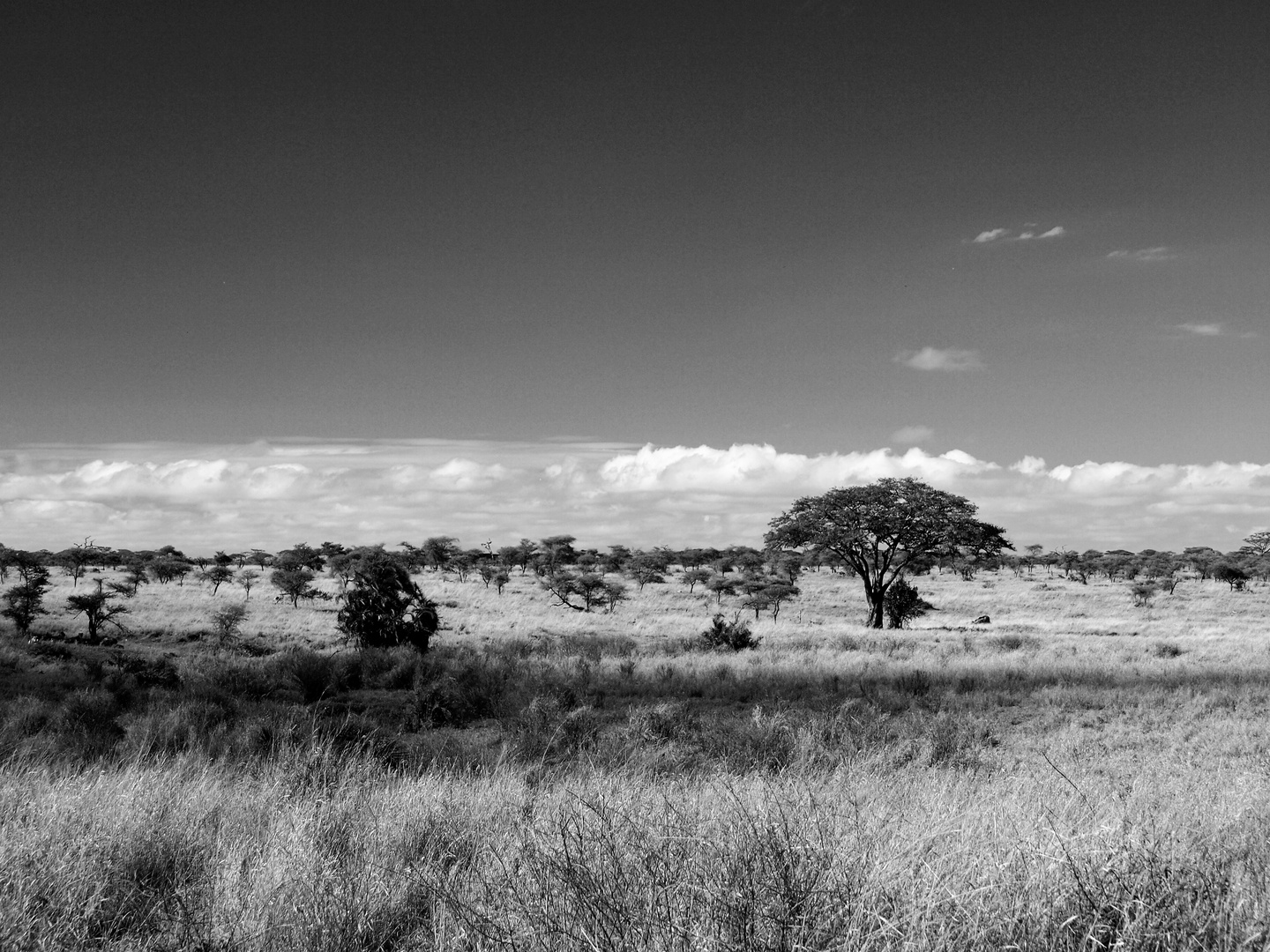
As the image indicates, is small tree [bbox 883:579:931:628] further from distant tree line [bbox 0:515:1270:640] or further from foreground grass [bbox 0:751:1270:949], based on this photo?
foreground grass [bbox 0:751:1270:949]

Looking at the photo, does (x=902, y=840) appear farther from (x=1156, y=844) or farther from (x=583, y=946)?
(x=583, y=946)

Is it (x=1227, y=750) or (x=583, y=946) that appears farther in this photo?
(x=1227, y=750)

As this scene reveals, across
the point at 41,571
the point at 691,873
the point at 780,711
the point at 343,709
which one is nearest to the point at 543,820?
the point at 691,873

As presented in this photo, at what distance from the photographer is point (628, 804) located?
6367 millimetres

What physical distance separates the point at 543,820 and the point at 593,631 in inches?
1171

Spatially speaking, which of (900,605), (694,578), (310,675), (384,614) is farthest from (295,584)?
(900,605)

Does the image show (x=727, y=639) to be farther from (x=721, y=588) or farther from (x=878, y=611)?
(x=721, y=588)

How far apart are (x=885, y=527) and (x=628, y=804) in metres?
34.0

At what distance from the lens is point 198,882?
504cm

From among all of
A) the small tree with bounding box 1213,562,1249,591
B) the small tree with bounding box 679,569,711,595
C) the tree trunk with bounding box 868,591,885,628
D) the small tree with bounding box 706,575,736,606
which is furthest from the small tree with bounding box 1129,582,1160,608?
the small tree with bounding box 679,569,711,595

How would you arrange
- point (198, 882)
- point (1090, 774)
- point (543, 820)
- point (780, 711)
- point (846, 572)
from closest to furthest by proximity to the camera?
point (198, 882)
point (543, 820)
point (1090, 774)
point (780, 711)
point (846, 572)

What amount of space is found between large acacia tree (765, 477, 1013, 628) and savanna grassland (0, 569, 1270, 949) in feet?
53.2

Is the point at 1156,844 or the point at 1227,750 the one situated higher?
the point at 1156,844

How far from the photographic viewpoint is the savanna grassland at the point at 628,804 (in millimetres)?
3996
